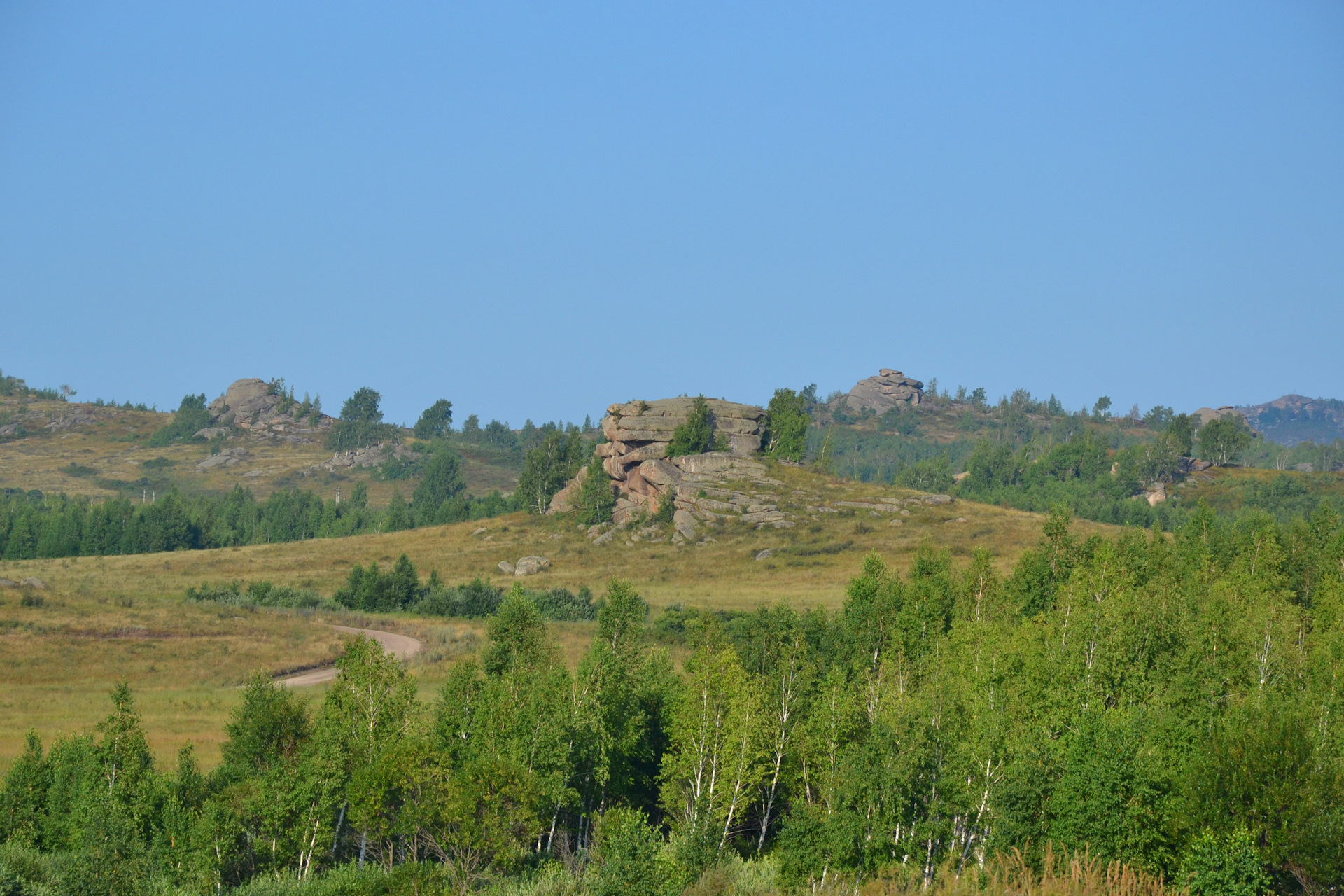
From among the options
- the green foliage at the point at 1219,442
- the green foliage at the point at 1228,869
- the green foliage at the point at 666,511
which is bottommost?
the green foliage at the point at 1228,869

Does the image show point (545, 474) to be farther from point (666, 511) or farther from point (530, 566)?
point (530, 566)

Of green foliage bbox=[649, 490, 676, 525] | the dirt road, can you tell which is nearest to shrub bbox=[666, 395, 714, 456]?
green foliage bbox=[649, 490, 676, 525]

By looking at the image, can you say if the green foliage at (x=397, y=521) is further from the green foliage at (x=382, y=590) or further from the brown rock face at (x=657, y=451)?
the green foliage at (x=382, y=590)

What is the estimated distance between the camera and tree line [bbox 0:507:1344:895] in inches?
1174

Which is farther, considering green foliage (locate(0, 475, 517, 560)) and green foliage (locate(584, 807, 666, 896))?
green foliage (locate(0, 475, 517, 560))

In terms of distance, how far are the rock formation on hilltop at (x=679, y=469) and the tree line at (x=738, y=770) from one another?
8789 centimetres

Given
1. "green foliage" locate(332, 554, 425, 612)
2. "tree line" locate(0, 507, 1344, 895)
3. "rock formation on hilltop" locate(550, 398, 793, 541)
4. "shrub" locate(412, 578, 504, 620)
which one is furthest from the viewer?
"rock formation on hilltop" locate(550, 398, 793, 541)

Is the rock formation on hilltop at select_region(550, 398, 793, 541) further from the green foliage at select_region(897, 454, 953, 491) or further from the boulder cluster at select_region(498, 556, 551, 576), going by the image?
the green foliage at select_region(897, 454, 953, 491)

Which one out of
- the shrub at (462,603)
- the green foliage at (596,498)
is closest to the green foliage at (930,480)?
the green foliage at (596,498)

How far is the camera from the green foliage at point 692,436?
149150mm

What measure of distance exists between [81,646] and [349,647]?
45.4 meters

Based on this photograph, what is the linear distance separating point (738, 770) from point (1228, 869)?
1603 centimetres

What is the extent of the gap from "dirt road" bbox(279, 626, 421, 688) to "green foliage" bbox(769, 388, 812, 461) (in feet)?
263

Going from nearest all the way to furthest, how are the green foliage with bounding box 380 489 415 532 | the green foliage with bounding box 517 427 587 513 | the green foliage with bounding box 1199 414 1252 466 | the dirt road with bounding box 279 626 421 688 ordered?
the dirt road with bounding box 279 626 421 688 → the green foliage with bounding box 517 427 587 513 → the green foliage with bounding box 380 489 415 532 → the green foliage with bounding box 1199 414 1252 466
